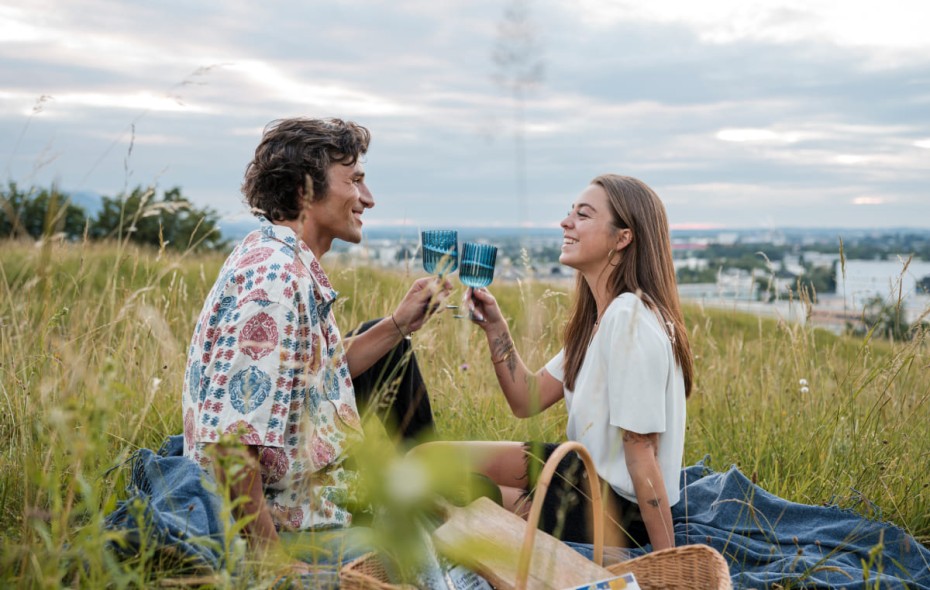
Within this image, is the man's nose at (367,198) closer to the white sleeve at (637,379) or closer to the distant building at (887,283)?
the white sleeve at (637,379)

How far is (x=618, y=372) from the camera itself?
3.15 meters

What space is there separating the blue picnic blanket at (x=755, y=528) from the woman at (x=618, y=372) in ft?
0.77

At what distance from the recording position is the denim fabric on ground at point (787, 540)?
310 centimetres

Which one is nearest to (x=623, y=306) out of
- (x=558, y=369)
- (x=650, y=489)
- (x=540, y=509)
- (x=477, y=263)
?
(x=477, y=263)

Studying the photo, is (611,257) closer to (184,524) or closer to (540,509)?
(540,509)

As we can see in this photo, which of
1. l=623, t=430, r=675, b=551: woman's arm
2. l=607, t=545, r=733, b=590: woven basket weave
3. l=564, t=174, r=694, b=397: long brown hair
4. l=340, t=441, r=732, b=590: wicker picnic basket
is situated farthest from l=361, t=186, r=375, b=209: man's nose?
l=607, t=545, r=733, b=590: woven basket weave

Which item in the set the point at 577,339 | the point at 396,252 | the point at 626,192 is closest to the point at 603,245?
the point at 626,192

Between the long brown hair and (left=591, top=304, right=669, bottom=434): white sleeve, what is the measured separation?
0.24m

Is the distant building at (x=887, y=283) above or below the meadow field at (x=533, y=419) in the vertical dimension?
above

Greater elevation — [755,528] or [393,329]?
[393,329]

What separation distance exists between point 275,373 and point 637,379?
1.37 meters

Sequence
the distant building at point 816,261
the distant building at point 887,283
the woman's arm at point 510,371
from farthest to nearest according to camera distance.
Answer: the distant building at point 816,261 → the distant building at point 887,283 → the woman's arm at point 510,371

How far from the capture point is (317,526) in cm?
303

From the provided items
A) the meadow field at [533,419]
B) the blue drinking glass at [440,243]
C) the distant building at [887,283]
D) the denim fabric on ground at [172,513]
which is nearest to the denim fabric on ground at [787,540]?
the meadow field at [533,419]
